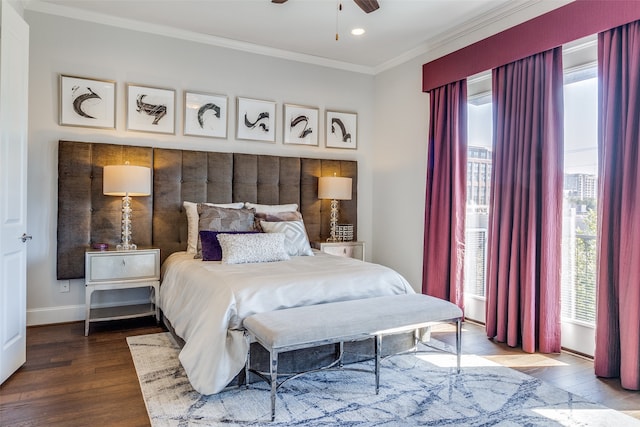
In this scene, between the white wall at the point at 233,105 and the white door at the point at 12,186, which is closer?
the white door at the point at 12,186

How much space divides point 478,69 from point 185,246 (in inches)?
134

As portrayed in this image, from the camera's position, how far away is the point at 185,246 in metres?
4.38

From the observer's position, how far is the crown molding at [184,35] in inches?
153

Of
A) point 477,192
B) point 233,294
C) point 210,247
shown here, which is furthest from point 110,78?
point 477,192

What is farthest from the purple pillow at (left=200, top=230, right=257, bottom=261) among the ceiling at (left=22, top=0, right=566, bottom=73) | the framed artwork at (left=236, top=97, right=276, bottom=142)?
the ceiling at (left=22, top=0, right=566, bottom=73)

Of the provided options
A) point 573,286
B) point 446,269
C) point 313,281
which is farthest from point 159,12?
point 573,286

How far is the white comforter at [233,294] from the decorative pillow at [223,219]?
1.32 feet

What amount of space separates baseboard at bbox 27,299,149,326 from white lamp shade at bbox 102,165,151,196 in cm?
120

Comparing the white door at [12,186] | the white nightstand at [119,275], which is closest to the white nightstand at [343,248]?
the white nightstand at [119,275]

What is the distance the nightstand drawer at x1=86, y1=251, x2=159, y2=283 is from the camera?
3.66 m

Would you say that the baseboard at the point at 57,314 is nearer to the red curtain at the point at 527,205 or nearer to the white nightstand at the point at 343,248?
the white nightstand at the point at 343,248

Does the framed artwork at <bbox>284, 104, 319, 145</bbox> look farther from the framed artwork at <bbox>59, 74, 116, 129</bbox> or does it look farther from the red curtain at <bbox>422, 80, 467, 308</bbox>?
the framed artwork at <bbox>59, 74, 116, 129</bbox>

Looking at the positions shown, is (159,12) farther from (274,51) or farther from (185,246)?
(185,246)

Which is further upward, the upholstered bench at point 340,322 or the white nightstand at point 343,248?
the white nightstand at point 343,248
